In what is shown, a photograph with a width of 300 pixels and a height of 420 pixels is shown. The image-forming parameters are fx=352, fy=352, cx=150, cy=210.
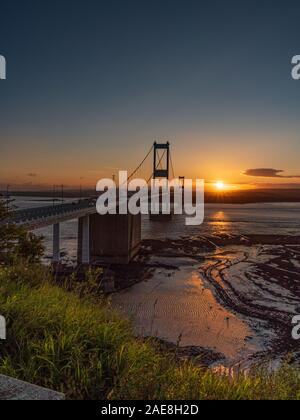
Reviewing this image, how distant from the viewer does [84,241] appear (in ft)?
116

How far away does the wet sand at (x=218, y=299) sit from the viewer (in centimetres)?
1487

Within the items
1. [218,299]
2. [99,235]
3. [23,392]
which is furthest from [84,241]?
[23,392]

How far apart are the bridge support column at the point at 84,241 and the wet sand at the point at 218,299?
16.2 feet

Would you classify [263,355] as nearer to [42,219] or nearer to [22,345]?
[22,345]

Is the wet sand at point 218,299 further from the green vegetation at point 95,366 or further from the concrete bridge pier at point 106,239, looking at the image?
the concrete bridge pier at point 106,239

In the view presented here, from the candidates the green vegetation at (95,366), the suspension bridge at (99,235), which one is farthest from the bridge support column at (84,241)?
the green vegetation at (95,366)

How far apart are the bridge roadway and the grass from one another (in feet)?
50.3

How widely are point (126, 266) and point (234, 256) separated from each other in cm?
1299

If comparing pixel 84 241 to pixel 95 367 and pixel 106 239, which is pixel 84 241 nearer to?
pixel 106 239

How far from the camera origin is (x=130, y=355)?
453cm

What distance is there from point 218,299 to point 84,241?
1726cm

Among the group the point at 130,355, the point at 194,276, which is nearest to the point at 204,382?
the point at 130,355

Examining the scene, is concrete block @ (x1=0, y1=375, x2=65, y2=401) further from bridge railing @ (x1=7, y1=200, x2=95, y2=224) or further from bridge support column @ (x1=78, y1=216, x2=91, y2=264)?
bridge support column @ (x1=78, y1=216, x2=91, y2=264)
